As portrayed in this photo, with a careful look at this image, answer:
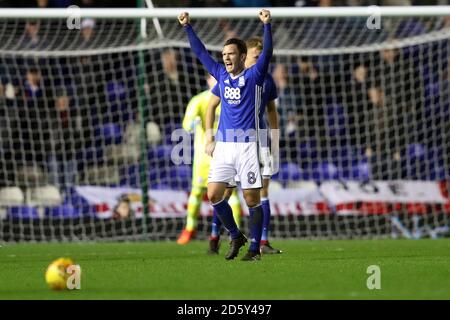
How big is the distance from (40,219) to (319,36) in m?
4.52

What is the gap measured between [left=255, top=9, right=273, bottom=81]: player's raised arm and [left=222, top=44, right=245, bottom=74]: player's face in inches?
6.2

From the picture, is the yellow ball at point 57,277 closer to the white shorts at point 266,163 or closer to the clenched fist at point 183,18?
the clenched fist at point 183,18

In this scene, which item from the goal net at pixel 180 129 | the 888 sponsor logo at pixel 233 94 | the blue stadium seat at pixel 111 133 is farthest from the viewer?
the blue stadium seat at pixel 111 133

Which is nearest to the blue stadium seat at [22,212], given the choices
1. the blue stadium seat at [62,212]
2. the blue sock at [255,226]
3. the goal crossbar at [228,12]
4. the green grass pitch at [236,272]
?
the blue stadium seat at [62,212]

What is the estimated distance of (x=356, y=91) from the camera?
14.3 meters

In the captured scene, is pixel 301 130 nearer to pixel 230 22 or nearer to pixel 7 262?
pixel 230 22

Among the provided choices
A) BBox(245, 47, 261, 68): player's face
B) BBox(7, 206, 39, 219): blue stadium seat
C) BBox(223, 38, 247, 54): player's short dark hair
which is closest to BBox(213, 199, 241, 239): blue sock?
BBox(223, 38, 247, 54): player's short dark hair

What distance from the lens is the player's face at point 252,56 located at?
374 inches

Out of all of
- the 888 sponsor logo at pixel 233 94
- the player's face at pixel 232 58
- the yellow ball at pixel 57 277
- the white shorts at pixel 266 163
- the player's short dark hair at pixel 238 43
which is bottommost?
the yellow ball at pixel 57 277

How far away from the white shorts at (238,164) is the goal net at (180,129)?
4.42m

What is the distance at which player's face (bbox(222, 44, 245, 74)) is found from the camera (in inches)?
333

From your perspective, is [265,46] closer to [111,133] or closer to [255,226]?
[255,226]

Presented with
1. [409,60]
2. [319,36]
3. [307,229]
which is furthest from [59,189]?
[409,60]

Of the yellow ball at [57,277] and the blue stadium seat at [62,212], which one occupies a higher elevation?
the yellow ball at [57,277]
